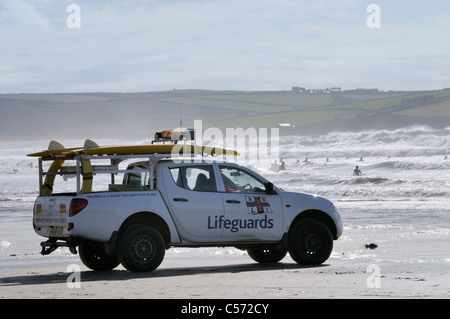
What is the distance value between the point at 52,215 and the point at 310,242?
3.98 metres

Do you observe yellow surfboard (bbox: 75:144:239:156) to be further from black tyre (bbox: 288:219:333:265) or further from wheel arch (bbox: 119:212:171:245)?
black tyre (bbox: 288:219:333:265)

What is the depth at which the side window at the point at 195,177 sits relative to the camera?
14477 millimetres

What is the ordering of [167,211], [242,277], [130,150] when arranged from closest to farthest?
[242,277], [167,211], [130,150]

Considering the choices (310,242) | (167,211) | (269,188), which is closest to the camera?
(167,211)

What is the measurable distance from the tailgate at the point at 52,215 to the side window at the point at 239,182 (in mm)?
2443

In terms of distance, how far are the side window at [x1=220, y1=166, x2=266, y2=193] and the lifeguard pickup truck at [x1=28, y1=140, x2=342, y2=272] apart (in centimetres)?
2

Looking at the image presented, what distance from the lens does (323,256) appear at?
1516cm

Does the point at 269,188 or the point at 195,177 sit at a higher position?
the point at 195,177

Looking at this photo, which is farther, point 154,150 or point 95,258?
point 95,258

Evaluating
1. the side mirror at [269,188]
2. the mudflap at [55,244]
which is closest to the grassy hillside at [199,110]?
the side mirror at [269,188]

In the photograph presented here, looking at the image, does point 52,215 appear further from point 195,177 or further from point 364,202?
point 364,202

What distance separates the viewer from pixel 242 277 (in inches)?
516

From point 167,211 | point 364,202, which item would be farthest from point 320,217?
point 364,202

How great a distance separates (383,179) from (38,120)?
136 meters
